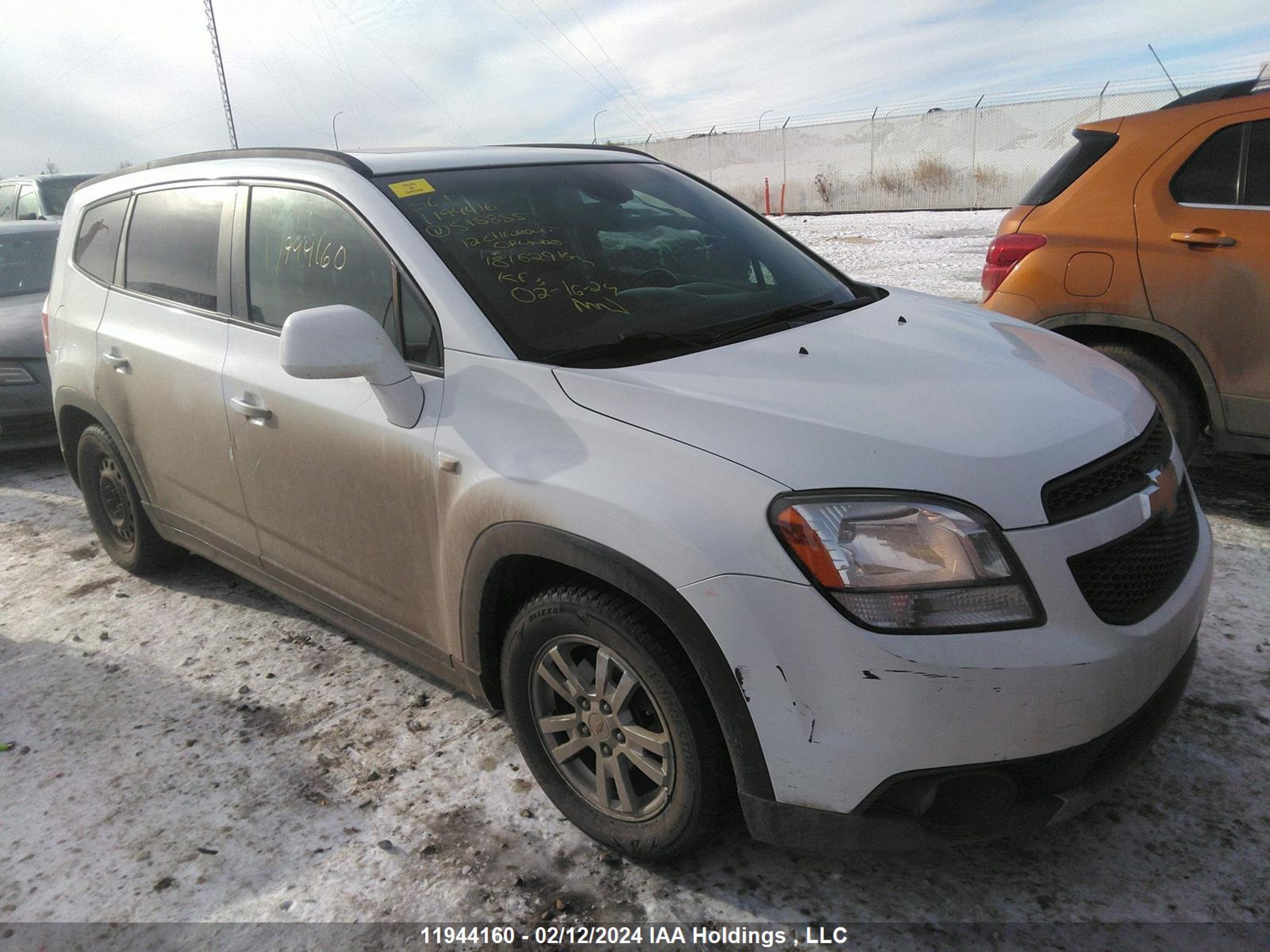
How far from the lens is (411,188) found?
2793 mm

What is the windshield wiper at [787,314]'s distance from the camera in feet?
8.52

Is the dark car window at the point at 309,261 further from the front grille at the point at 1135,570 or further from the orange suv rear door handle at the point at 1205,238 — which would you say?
the orange suv rear door handle at the point at 1205,238

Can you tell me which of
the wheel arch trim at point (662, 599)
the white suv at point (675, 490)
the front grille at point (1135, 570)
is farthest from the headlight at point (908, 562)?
the wheel arch trim at point (662, 599)

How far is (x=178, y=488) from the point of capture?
3.64m

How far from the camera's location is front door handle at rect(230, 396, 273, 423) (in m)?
3.01

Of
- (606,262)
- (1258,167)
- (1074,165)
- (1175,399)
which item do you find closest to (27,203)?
(606,262)

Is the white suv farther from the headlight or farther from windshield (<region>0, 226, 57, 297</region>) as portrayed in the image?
windshield (<region>0, 226, 57, 297</region>)

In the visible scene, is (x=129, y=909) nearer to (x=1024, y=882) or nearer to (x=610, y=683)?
(x=610, y=683)

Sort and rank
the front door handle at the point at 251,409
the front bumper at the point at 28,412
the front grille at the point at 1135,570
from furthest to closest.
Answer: the front bumper at the point at 28,412
the front door handle at the point at 251,409
the front grille at the point at 1135,570

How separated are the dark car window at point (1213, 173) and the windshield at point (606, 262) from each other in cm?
188

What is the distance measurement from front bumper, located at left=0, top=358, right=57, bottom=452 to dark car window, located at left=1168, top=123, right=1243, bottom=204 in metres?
6.54

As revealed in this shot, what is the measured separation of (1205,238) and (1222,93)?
0.75 metres

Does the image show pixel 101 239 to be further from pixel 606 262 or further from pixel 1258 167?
pixel 1258 167

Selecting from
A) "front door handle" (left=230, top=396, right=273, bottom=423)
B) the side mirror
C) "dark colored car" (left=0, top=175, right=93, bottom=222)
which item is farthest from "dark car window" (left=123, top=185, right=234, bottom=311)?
"dark colored car" (left=0, top=175, right=93, bottom=222)
